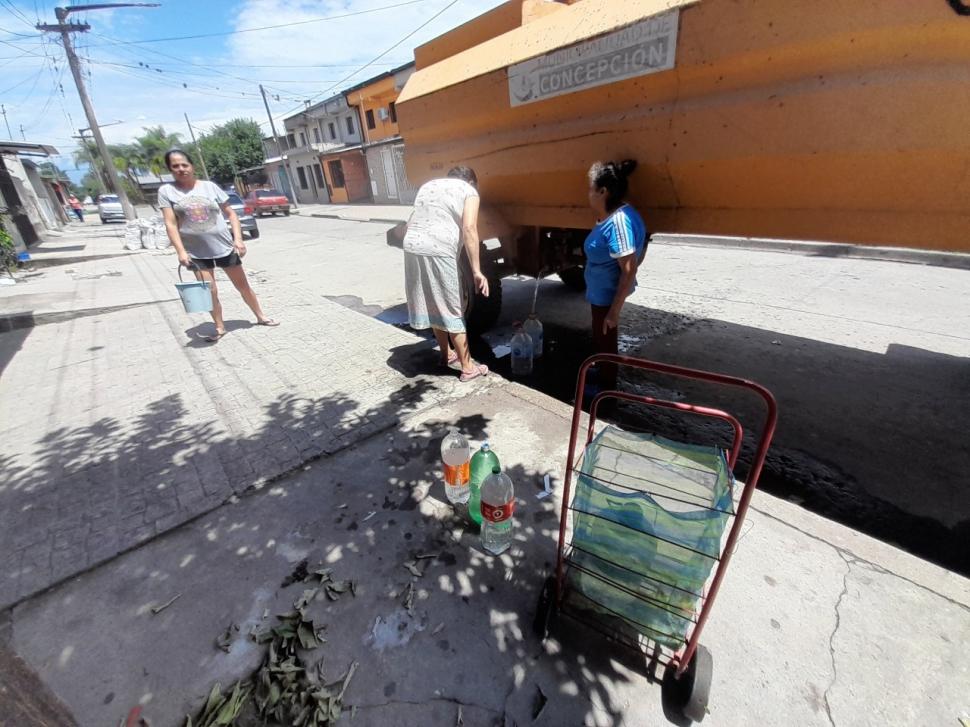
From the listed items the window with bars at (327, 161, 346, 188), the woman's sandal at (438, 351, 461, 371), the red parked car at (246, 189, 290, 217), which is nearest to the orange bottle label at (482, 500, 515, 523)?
the woman's sandal at (438, 351, 461, 371)

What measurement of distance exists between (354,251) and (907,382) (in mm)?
10164

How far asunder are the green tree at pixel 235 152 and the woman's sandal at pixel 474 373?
50.2 m

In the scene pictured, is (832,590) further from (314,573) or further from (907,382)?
(907,382)

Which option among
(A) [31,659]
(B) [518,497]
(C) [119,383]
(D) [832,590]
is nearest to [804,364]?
(D) [832,590]

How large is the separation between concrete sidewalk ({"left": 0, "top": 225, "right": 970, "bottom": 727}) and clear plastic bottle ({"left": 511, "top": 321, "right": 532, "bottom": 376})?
461mm

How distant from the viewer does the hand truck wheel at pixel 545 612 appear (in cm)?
162

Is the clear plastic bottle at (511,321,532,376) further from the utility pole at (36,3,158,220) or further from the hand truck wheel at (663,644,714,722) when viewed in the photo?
the utility pole at (36,3,158,220)

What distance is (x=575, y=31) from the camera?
97.6 inches

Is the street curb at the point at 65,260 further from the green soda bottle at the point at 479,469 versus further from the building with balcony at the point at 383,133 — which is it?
the green soda bottle at the point at 479,469

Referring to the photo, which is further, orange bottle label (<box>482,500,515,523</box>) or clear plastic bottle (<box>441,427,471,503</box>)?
clear plastic bottle (<box>441,427,471,503</box>)

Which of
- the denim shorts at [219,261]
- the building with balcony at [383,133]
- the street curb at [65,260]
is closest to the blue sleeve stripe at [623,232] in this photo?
the denim shorts at [219,261]

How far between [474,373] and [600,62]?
90.5 inches

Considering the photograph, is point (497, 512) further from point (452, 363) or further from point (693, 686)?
point (452, 363)

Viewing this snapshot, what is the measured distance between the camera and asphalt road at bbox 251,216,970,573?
2.40m
